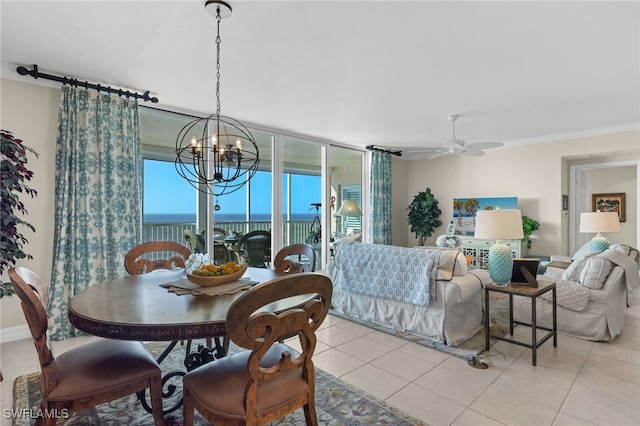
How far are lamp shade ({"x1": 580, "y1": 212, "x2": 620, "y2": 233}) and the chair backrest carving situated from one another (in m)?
4.53

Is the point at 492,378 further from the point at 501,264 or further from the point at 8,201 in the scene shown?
the point at 8,201

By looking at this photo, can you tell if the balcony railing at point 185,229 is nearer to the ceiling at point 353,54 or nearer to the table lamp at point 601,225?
the ceiling at point 353,54

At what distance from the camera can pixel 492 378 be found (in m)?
2.41

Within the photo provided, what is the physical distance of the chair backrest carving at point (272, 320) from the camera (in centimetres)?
119

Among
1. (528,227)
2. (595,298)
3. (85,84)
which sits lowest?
(595,298)

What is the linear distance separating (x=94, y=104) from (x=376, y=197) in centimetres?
484

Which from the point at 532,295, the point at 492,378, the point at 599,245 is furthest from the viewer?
the point at 599,245

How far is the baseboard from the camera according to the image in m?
3.05

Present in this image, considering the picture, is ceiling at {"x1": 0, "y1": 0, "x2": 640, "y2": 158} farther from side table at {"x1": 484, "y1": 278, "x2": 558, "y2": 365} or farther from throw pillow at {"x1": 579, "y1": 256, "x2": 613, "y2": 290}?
side table at {"x1": 484, "y1": 278, "x2": 558, "y2": 365}

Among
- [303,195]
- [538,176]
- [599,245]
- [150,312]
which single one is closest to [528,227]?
[538,176]

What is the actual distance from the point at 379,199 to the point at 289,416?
16.8 feet

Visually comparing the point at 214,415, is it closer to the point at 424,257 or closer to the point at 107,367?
the point at 107,367

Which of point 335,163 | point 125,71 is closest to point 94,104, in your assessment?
point 125,71

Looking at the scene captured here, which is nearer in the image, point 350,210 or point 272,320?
point 272,320
